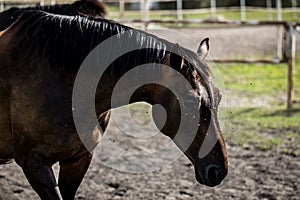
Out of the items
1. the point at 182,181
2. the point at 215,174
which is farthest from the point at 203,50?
the point at 182,181

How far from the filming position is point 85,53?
3.17 metres

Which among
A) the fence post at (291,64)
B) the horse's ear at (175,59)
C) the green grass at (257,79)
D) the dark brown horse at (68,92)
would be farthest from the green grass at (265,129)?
the horse's ear at (175,59)

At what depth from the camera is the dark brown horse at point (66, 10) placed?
3.84 meters

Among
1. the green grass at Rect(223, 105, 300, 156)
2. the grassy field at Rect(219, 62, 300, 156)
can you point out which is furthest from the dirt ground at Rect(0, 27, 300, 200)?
the grassy field at Rect(219, 62, 300, 156)

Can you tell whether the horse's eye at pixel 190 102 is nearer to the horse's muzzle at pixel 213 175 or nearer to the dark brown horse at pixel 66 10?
the horse's muzzle at pixel 213 175

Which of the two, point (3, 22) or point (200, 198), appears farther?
point (200, 198)

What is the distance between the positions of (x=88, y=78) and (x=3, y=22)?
1.01 m

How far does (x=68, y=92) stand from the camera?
10.4 feet

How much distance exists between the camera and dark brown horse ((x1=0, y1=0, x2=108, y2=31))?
151 inches

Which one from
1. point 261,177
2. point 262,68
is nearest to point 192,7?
point 262,68

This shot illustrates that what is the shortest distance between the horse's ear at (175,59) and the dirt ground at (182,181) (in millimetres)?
1974

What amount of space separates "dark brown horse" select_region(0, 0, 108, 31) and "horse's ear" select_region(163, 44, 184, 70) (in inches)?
39.6

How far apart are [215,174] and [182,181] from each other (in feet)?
7.38

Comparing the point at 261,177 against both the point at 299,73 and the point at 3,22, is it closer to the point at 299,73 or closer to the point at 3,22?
the point at 3,22
